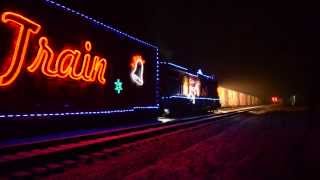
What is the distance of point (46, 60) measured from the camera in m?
12.6

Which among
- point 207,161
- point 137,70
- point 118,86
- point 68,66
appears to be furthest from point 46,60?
point 137,70

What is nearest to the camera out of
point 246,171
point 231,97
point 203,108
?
point 246,171

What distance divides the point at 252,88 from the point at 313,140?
81527mm

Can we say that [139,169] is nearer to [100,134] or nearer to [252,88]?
[100,134]

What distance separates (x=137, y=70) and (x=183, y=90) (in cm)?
671

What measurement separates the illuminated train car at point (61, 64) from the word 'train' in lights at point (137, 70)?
0.18 ft

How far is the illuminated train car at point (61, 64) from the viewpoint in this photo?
11.3m

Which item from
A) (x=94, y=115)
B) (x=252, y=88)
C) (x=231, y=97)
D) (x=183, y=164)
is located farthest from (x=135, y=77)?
(x=252, y=88)

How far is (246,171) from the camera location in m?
7.74

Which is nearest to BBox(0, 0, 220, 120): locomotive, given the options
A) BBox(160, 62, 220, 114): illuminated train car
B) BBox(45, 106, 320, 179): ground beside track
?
BBox(160, 62, 220, 114): illuminated train car

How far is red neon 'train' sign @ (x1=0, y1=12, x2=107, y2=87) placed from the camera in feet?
36.7

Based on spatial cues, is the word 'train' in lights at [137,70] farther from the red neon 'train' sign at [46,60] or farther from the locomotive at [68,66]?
the red neon 'train' sign at [46,60]

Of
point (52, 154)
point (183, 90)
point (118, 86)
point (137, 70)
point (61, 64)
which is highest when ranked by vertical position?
point (137, 70)

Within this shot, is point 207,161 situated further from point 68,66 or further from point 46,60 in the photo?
point 68,66
